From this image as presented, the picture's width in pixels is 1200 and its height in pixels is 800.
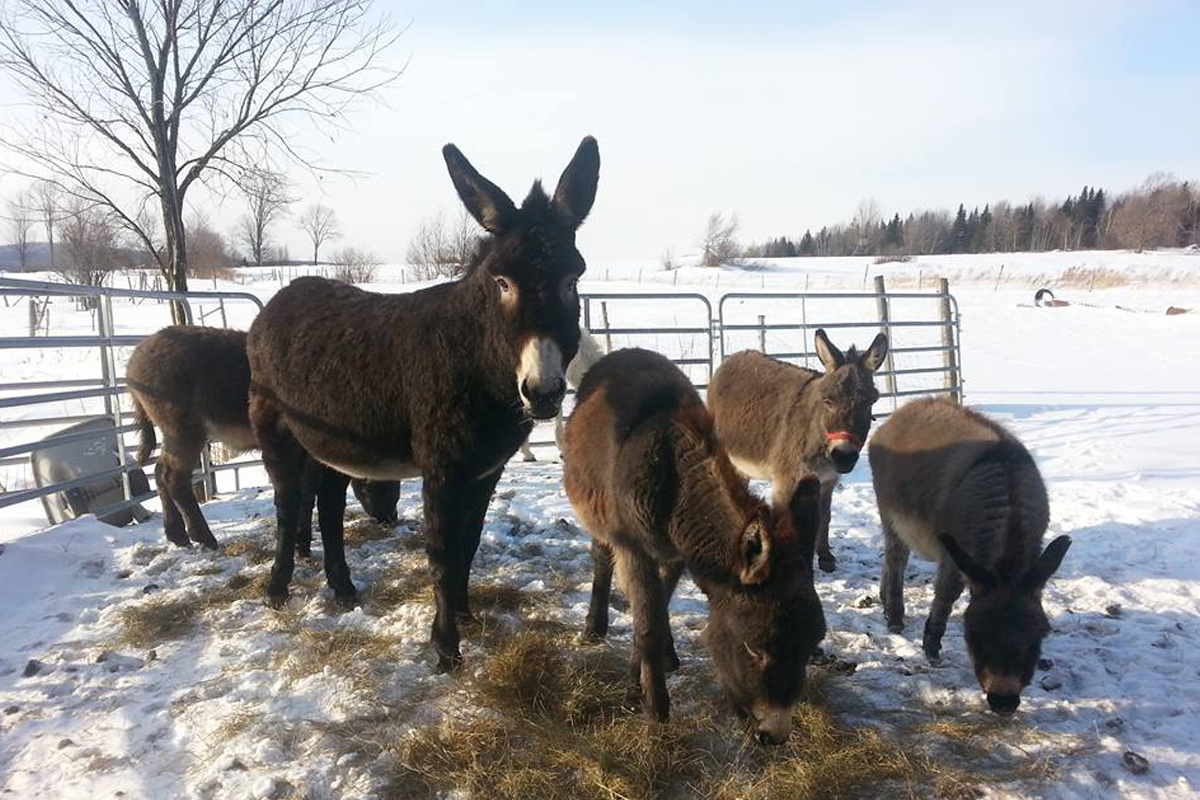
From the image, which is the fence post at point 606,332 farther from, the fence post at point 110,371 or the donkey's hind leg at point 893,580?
the fence post at point 110,371

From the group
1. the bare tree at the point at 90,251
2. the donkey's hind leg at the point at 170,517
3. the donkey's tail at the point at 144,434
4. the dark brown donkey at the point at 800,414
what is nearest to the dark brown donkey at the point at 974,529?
the dark brown donkey at the point at 800,414

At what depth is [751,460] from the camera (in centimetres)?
695

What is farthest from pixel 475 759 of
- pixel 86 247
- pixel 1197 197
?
pixel 1197 197

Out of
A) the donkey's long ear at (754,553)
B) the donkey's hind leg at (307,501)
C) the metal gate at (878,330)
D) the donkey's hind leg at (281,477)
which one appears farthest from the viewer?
the metal gate at (878,330)

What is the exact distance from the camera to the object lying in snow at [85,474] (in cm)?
746

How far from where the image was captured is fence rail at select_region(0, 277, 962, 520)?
643 cm

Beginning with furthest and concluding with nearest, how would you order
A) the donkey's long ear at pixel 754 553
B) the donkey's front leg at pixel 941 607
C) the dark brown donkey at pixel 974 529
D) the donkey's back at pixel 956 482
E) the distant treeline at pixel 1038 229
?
1. the distant treeline at pixel 1038 229
2. the donkey's front leg at pixel 941 607
3. the donkey's back at pixel 956 482
4. the dark brown donkey at pixel 974 529
5. the donkey's long ear at pixel 754 553

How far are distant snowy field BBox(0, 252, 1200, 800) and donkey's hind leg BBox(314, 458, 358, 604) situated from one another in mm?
161

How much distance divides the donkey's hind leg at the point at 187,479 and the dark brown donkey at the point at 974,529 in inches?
236

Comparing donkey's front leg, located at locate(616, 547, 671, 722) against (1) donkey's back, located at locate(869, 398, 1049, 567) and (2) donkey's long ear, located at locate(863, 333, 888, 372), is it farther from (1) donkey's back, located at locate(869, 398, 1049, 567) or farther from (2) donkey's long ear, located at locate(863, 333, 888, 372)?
(2) donkey's long ear, located at locate(863, 333, 888, 372)

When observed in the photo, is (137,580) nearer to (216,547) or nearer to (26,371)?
(216,547)

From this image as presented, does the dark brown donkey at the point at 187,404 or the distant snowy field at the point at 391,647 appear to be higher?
the dark brown donkey at the point at 187,404

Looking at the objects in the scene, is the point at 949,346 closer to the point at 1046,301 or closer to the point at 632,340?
the point at 632,340

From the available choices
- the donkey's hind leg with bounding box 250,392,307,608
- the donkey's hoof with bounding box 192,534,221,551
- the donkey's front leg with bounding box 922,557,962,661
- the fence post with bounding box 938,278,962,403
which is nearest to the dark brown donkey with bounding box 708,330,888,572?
the donkey's front leg with bounding box 922,557,962,661
